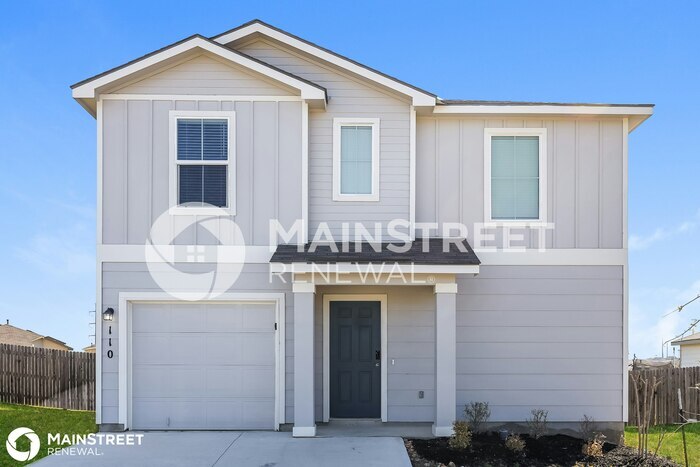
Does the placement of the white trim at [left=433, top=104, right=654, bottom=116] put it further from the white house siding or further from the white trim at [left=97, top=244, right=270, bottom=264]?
the white house siding

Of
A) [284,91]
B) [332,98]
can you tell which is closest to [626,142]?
[332,98]

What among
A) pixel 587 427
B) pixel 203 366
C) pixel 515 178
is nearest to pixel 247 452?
pixel 203 366

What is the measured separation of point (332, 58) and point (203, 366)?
5392mm

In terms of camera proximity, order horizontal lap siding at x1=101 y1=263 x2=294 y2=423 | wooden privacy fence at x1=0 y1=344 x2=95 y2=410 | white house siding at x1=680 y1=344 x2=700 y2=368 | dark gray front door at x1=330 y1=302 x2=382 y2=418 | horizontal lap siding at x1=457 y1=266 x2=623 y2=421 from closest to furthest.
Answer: horizontal lap siding at x1=101 y1=263 x2=294 y2=423 → horizontal lap siding at x1=457 y1=266 x2=623 y2=421 → dark gray front door at x1=330 y1=302 x2=382 y2=418 → wooden privacy fence at x1=0 y1=344 x2=95 y2=410 → white house siding at x1=680 y1=344 x2=700 y2=368

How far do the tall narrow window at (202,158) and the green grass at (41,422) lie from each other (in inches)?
169

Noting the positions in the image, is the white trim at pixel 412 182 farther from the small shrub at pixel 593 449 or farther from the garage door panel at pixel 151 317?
the garage door panel at pixel 151 317

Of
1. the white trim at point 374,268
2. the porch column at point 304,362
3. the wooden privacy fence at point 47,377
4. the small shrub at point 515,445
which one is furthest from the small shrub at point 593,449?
the wooden privacy fence at point 47,377

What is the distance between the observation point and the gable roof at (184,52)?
8289mm

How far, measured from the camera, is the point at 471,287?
28.9 feet

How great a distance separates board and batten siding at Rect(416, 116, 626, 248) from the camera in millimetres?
8906

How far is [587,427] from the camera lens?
8.57m

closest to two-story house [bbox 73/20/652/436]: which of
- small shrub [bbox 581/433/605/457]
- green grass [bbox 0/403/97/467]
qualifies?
small shrub [bbox 581/433/605/457]

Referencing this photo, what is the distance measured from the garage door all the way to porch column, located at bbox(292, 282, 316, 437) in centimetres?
78

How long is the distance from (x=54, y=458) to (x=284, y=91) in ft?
20.3
